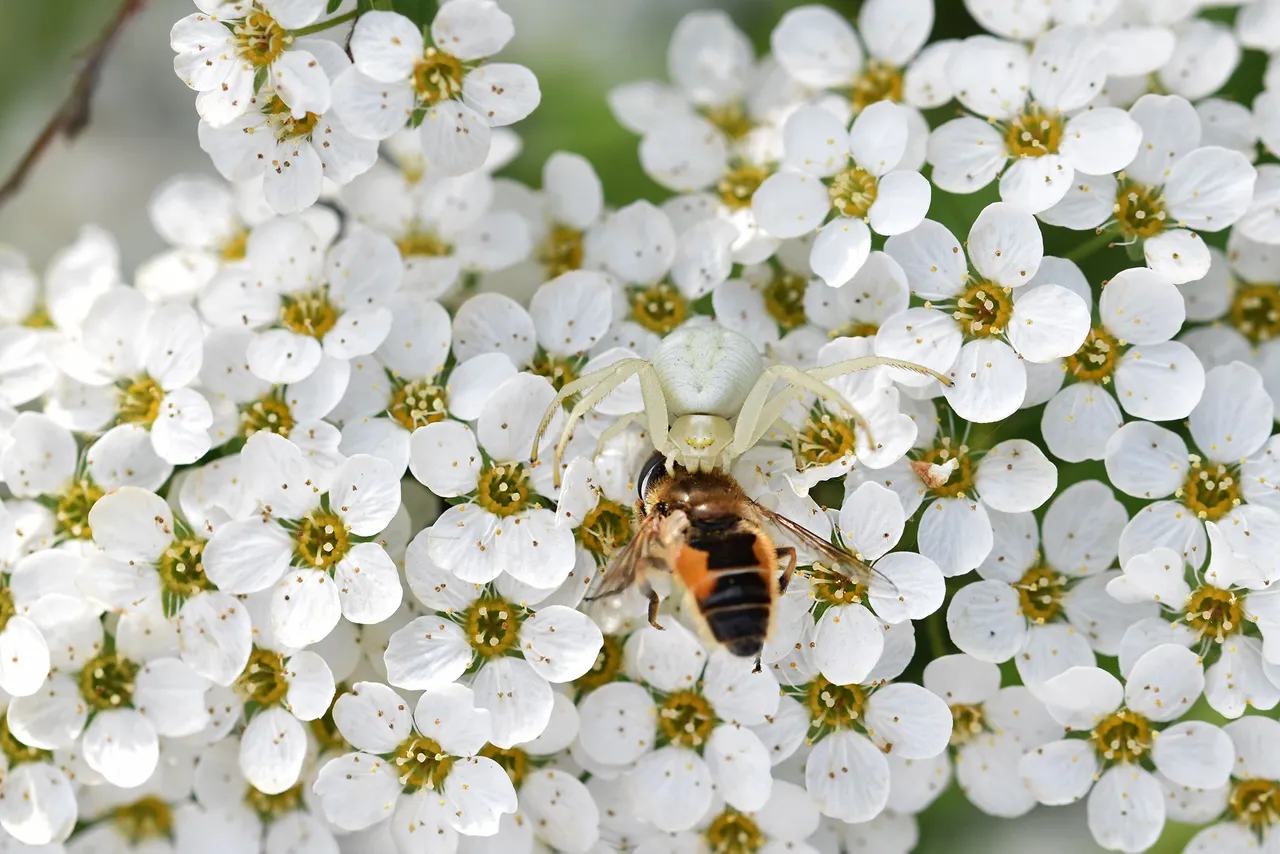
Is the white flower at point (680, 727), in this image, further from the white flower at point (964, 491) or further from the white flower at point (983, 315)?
the white flower at point (983, 315)

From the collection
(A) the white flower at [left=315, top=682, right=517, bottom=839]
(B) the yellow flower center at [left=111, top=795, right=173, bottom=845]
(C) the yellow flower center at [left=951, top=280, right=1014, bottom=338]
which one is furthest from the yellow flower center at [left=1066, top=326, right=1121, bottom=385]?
(B) the yellow flower center at [left=111, top=795, right=173, bottom=845]

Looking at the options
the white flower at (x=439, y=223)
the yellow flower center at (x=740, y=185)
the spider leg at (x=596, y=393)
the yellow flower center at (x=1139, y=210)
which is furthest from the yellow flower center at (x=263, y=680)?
the yellow flower center at (x=1139, y=210)

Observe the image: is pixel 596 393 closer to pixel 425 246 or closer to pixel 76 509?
pixel 425 246

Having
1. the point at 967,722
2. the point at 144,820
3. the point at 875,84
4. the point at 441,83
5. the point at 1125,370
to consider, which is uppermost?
the point at 441,83

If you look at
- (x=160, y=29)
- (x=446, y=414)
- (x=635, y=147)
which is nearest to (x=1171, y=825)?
(x=446, y=414)

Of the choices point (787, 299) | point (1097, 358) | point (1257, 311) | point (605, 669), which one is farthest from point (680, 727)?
point (1257, 311)

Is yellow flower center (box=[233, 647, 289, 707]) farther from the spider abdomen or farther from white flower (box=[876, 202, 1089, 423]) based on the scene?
white flower (box=[876, 202, 1089, 423])
